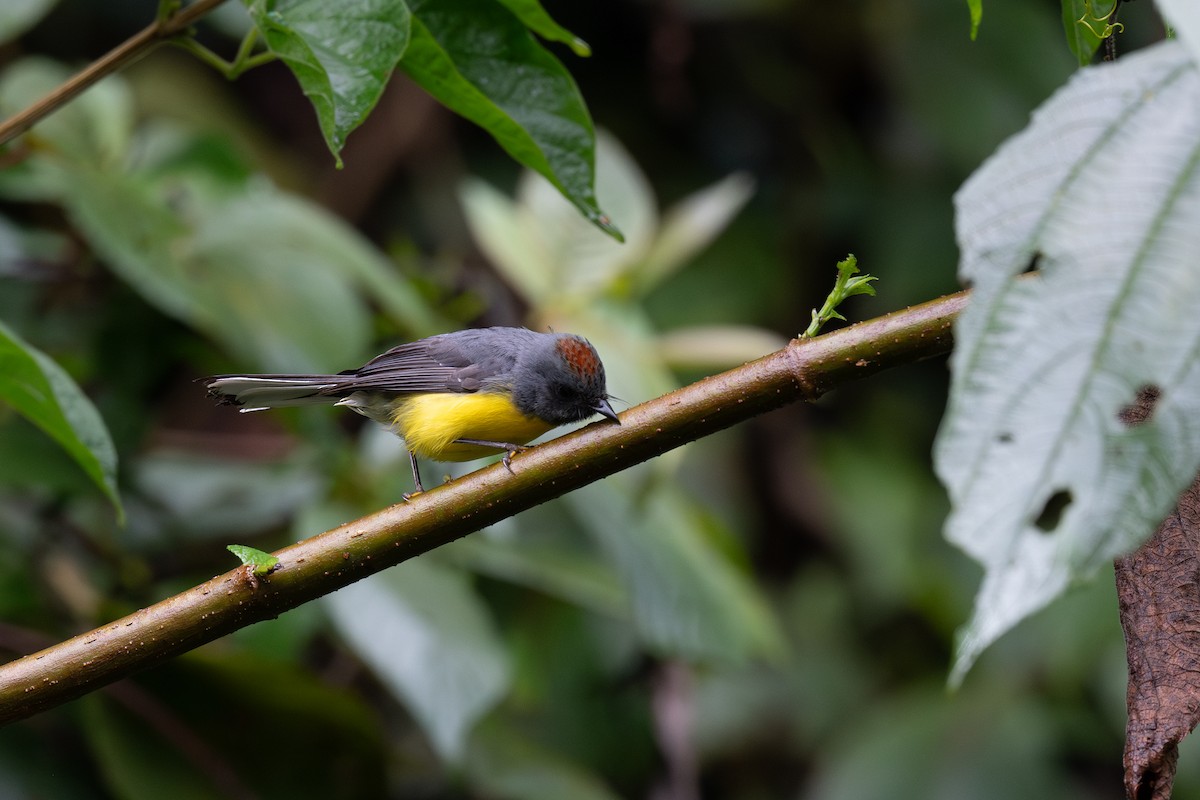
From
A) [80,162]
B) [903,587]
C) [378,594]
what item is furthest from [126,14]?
[903,587]

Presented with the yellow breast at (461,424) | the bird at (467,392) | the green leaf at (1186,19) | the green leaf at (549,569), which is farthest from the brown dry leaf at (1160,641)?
the green leaf at (549,569)

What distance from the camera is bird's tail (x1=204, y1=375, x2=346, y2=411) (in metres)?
2.63

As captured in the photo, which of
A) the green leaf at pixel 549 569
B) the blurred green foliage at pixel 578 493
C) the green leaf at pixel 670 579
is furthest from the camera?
the green leaf at pixel 549 569

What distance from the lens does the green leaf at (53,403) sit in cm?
172

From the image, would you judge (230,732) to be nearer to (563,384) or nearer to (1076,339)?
(563,384)

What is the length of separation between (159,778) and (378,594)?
756 millimetres

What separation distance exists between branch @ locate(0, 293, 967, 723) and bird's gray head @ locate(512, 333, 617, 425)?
4.13ft

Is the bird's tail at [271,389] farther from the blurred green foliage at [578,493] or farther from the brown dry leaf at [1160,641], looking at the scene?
Answer: the brown dry leaf at [1160,641]

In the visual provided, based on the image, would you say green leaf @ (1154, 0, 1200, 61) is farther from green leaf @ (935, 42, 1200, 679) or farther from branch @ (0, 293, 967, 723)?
branch @ (0, 293, 967, 723)

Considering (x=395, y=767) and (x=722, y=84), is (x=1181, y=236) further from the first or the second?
(x=722, y=84)


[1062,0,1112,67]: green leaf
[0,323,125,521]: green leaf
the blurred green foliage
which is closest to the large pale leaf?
the blurred green foliage

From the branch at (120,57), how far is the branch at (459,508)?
768 mm

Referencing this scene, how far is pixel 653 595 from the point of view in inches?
136

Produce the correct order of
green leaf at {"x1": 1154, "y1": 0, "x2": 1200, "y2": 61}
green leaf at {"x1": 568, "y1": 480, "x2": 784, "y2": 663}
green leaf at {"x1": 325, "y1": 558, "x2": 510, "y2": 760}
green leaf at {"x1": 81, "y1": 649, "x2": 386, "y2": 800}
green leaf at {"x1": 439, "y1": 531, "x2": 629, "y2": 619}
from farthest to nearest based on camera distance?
green leaf at {"x1": 439, "y1": 531, "x2": 629, "y2": 619}
green leaf at {"x1": 568, "y1": 480, "x2": 784, "y2": 663}
green leaf at {"x1": 81, "y1": 649, "x2": 386, "y2": 800}
green leaf at {"x1": 325, "y1": 558, "x2": 510, "y2": 760}
green leaf at {"x1": 1154, "y1": 0, "x2": 1200, "y2": 61}
